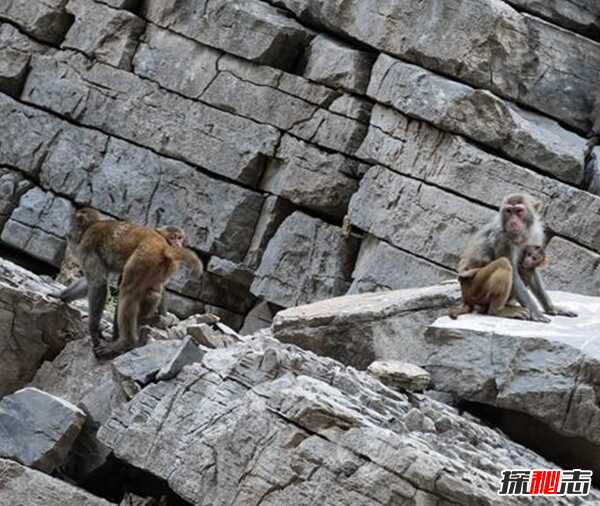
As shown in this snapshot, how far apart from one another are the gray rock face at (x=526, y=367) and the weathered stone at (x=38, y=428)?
283 cm

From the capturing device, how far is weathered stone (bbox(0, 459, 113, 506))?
9.34m

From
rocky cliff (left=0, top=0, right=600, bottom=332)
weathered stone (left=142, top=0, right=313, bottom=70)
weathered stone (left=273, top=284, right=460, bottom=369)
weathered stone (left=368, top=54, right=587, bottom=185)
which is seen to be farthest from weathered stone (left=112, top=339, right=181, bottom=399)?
weathered stone (left=142, top=0, right=313, bottom=70)

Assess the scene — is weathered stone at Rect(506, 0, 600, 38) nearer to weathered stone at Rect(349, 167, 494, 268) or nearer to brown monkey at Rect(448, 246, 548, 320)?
weathered stone at Rect(349, 167, 494, 268)

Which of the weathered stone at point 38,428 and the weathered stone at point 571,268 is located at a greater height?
the weathered stone at point 571,268

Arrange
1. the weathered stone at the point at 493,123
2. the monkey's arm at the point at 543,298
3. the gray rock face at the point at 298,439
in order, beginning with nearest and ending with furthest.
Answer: the gray rock face at the point at 298,439 < the monkey's arm at the point at 543,298 < the weathered stone at the point at 493,123

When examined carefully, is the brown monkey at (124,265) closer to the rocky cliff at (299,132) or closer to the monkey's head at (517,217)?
the monkey's head at (517,217)

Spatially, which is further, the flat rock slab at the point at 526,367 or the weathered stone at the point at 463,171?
the weathered stone at the point at 463,171

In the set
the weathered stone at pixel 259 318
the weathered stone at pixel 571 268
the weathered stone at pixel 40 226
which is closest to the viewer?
the weathered stone at pixel 571 268

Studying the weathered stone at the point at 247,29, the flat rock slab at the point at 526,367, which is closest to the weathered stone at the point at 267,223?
the weathered stone at the point at 247,29

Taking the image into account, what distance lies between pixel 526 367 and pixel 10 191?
1121 cm

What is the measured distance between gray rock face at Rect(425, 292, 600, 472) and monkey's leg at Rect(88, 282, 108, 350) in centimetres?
281

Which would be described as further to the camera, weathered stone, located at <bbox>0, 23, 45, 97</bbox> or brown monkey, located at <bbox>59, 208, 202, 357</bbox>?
weathered stone, located at <bbox>0, 23, 45, 97</bbox>

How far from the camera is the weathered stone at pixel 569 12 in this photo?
17859 millimetres

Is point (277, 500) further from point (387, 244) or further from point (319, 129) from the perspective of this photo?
point (319, 129)
